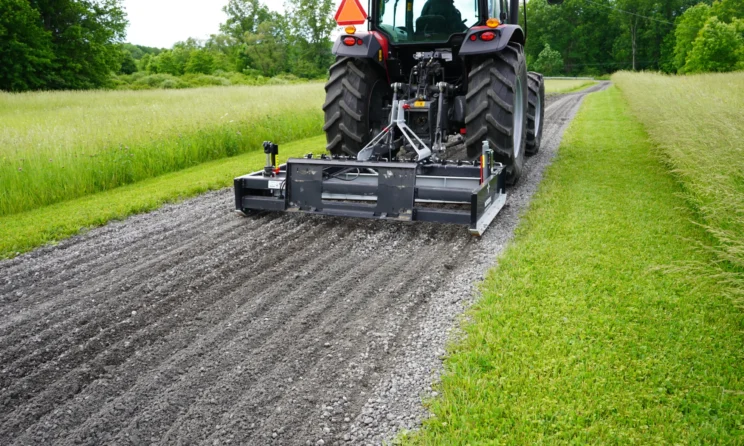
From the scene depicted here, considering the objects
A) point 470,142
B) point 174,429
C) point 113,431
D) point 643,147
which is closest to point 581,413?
point 174,429

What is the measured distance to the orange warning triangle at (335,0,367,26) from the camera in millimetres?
6121

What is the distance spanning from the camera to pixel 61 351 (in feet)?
9.46

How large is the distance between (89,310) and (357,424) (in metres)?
1.99

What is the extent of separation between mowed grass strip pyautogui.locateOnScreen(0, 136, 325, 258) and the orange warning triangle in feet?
8.13

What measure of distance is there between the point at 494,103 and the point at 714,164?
220cm

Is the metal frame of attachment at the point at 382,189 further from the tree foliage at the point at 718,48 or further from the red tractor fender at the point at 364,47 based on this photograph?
the tree foliage at the point at 718,48

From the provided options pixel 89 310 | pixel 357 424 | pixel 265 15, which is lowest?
pixel 357 424

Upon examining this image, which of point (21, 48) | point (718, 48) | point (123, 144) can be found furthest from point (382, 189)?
point (718, 48)

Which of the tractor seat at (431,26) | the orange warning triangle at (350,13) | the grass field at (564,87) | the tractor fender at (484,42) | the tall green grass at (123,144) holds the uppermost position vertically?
the grass field at (564,87)

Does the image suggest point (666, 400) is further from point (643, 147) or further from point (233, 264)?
point (643, 147)

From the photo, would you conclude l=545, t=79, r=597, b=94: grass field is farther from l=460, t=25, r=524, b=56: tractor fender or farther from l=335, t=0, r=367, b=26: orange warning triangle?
l=460, t=25, r=524, b=56: tractor fender

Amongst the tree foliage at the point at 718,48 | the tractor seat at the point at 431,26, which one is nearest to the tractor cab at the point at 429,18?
the tractor seat at the point at 431,26

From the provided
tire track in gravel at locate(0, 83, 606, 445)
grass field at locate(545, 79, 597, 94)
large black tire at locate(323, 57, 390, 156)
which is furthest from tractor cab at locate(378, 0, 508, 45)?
grass field at locate(545, 79, 597, 94)

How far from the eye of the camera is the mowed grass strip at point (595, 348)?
7.40 feet
